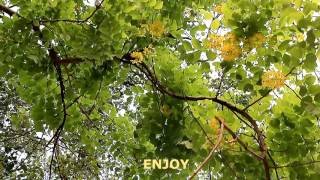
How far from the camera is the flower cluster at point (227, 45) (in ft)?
6.04

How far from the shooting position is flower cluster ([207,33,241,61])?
1.84m

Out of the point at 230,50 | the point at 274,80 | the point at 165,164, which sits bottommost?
the point at 165,164

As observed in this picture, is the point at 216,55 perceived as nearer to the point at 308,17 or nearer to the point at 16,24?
the point at 308,17

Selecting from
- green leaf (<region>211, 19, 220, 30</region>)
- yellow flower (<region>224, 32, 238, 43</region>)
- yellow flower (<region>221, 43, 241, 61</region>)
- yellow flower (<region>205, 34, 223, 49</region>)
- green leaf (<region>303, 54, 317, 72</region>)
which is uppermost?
green leaf (<region>211, 19, 220, 30</region>)

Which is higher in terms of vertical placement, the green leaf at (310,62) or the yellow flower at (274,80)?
the green leaf at (310,62)

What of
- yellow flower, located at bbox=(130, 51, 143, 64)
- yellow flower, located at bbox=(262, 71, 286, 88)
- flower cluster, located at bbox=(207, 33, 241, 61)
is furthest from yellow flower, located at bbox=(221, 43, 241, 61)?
yellow flower, located at bbox=(130, 51, 143, 64)

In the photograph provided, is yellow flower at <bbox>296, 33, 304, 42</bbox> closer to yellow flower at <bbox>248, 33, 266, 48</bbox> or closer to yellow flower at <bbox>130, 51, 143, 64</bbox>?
yellow flower at <bbox>248, 33, 266, 48</bbox>

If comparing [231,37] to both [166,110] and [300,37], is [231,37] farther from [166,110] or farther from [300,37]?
[166,110]

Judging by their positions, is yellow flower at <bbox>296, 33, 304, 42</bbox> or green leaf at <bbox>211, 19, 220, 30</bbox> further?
green leaf at <bbox>211, 19, 220, 30</bbox>

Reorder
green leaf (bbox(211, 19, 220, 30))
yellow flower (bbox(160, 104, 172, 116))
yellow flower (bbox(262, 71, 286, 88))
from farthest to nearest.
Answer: yellow flower (bbox(160, 104, 172, 116))
green leaf (bbox(211, 19, 220, 30))
yellow flower (bbox(262, 71, 286, 88))

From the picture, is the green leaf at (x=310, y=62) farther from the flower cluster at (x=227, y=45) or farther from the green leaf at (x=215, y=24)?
the green leaf at (x=215, y=24)

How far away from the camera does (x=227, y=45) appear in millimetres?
1854

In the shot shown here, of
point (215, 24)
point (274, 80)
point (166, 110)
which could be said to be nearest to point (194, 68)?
point (166, 110)

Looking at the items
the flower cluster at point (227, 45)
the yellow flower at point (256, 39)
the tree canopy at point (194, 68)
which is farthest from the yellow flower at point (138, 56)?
the yellow flower at point (256, 39)
